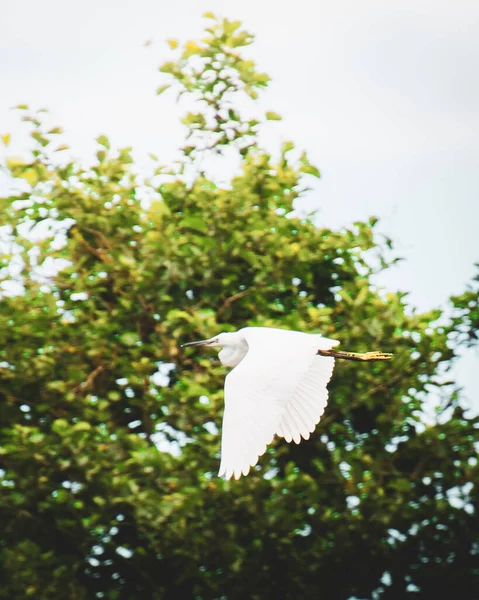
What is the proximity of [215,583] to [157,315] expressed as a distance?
1.58 meters

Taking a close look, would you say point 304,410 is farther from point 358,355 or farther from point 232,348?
point 358,355

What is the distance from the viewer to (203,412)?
7672mm

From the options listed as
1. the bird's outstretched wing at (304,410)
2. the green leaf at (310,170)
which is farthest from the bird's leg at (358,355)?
the green leaf at (310,170)

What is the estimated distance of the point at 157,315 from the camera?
8.22 meters

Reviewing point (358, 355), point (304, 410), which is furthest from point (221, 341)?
point (358, 355)

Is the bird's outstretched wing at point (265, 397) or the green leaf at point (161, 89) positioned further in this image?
the green leaf at point (161, 89)

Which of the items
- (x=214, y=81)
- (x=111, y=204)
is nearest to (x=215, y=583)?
(x=111, y=204)

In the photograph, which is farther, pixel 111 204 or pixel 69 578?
pixel 111 204

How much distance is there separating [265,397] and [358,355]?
6.63ft

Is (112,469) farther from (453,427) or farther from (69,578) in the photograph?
(453,427)

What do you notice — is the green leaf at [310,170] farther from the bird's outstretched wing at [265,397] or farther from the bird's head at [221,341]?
the bird's outstretched wing at [265,397]

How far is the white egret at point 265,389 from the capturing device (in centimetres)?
548

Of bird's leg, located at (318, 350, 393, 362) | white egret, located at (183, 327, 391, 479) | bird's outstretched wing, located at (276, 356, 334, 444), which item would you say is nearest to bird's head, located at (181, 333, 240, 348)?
white egret, located at (183, 327, 391, 479)

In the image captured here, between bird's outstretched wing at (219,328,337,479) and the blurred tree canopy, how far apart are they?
36.0 inches
